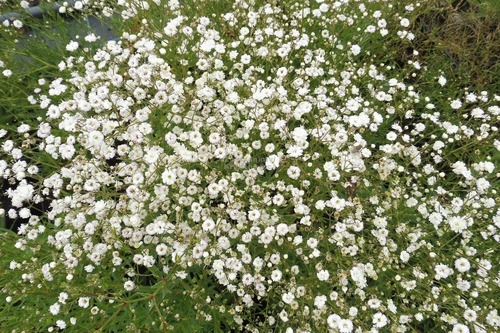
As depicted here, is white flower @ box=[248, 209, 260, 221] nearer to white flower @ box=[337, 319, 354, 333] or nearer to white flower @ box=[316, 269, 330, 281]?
white flower @ box=[316, 269, 330, 281]

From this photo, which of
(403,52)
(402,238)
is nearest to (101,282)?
(402,238)

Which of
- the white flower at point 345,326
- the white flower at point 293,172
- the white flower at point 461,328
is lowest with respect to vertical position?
the white flower at point 461,328

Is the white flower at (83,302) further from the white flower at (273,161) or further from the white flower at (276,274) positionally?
the white flower at (273,161)

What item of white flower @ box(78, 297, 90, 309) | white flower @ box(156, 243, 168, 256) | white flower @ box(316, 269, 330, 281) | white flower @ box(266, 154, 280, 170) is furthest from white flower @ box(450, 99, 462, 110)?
white flower @ box(78, 297, 90, 309)

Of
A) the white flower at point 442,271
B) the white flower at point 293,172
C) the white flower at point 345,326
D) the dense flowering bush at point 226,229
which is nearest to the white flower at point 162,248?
the dense flowering bush at point 226,229

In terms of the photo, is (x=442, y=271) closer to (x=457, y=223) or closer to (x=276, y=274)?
(x=457, y=223)

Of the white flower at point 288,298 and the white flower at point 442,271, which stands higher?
the white flower at point 288,298

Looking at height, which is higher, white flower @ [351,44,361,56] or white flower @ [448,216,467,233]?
white flower @ [351,44,361,56]

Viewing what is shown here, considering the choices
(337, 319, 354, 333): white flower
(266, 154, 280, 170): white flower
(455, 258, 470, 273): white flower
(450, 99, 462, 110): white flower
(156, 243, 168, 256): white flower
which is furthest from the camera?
(450, 99, 462, 110): white flower

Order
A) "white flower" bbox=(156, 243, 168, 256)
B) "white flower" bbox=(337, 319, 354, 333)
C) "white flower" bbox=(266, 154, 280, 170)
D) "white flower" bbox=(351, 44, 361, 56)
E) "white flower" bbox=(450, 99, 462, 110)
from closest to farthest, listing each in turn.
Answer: "white flower" bbox=(337, 319, 354, 333)
"white flower" bbox=(156, 243, 168, 256)
"white flower" bbox=(266, 154, 280, 170)
"white flower" bbox=(450, 99, 462, 110)
"white flower" bbox=(351, 44, 361, 56)

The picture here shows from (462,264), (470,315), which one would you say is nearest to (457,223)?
(462,264)

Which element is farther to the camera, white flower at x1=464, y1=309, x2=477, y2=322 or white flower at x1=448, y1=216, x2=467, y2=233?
white flower at x1=448, y1=216, x2=467, y2=233
